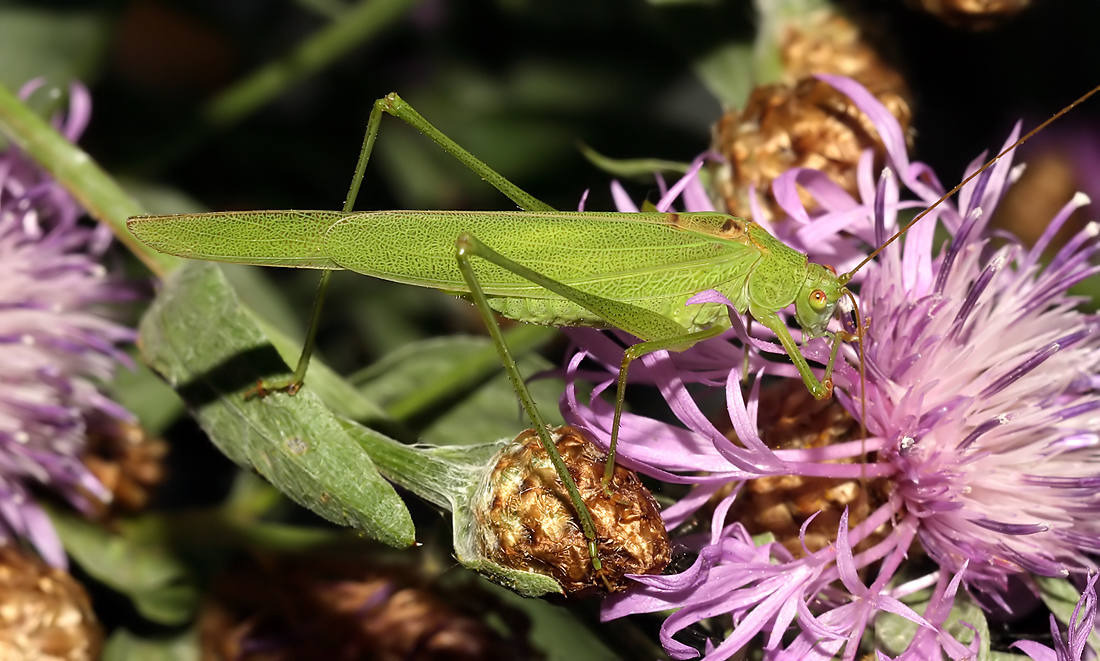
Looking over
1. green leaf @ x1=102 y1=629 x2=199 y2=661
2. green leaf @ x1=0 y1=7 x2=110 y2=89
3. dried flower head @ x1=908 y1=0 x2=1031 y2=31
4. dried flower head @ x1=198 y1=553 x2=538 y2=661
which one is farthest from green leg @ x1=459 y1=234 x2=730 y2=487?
green leaf @ x1=0 y1=7 x2=110 y2=89

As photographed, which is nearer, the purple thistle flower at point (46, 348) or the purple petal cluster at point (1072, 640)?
the purple petal cluster at point (1072, 640)

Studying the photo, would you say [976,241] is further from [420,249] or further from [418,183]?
[418,183]

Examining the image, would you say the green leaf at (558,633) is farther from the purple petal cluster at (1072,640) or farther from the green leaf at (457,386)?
the purple petal cluster at (1072,640)

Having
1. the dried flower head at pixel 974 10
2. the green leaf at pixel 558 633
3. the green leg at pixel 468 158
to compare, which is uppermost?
the dried flower head at pixel 974 10

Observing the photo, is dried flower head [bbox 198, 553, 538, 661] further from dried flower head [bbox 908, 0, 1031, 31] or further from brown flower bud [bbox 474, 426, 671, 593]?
dried flower head [bbox 908, 0, 1031, 31]

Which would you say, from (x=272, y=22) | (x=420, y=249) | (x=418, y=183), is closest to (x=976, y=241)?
(x=420, y=249)

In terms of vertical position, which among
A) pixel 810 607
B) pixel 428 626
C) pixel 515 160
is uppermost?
pixel 515 160

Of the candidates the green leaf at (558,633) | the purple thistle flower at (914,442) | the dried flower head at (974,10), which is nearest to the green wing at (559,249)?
the purple thistle flower at (914,442)
